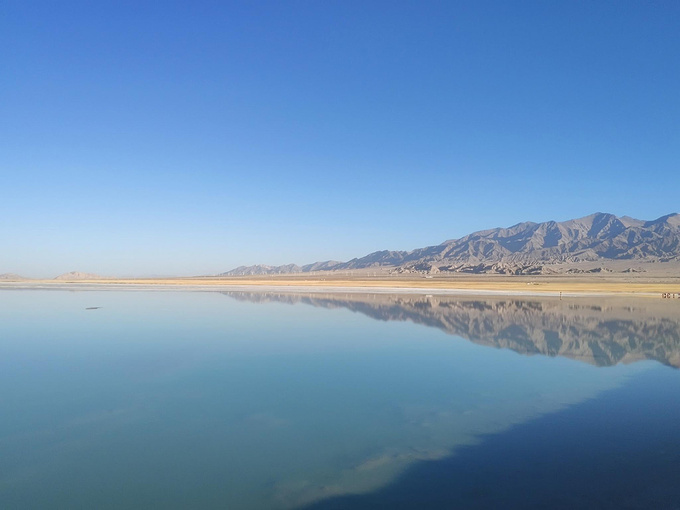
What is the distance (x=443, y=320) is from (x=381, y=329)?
461 centimetres

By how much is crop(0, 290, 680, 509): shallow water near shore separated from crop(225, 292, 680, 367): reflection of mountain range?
0.22 m

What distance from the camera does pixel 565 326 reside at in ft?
66.2

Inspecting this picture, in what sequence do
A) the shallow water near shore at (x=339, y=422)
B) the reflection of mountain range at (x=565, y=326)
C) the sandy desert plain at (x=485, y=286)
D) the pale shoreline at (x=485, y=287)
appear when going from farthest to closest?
the sandy desert plain at (x=485, y=286) < the pale shoreline at (x=485, y=287) < the reflection of mountain range at (x=565, y=326) < the shallow water near shore at (x=339, y=422)

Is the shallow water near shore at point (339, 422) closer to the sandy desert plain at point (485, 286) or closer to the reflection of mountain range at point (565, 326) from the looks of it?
the reflection of mountain range at point (565, 326)

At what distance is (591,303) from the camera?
31.2 m

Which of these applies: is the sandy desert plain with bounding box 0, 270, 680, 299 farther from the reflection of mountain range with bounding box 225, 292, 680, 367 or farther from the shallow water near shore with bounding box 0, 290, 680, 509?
the shallow water near shore with bounding box 0, 290, 680, 509

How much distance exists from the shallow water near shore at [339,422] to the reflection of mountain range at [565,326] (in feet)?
0.71

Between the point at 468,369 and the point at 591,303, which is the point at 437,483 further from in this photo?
the point at 591,303

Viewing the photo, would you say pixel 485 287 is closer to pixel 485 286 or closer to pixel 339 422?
pixel 485 286

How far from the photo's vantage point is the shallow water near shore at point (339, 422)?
18.7 feet

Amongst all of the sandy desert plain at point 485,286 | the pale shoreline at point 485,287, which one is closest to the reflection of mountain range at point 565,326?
the pale shoreline at point 485,287

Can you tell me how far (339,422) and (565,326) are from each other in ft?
52.4

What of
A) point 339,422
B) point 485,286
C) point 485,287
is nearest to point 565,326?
point 339,422

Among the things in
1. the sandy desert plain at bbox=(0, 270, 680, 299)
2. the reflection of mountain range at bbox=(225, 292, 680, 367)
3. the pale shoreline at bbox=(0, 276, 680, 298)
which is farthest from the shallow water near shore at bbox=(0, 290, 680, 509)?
the sandy desert plain at bbox=(0, 270, 680, 299)
